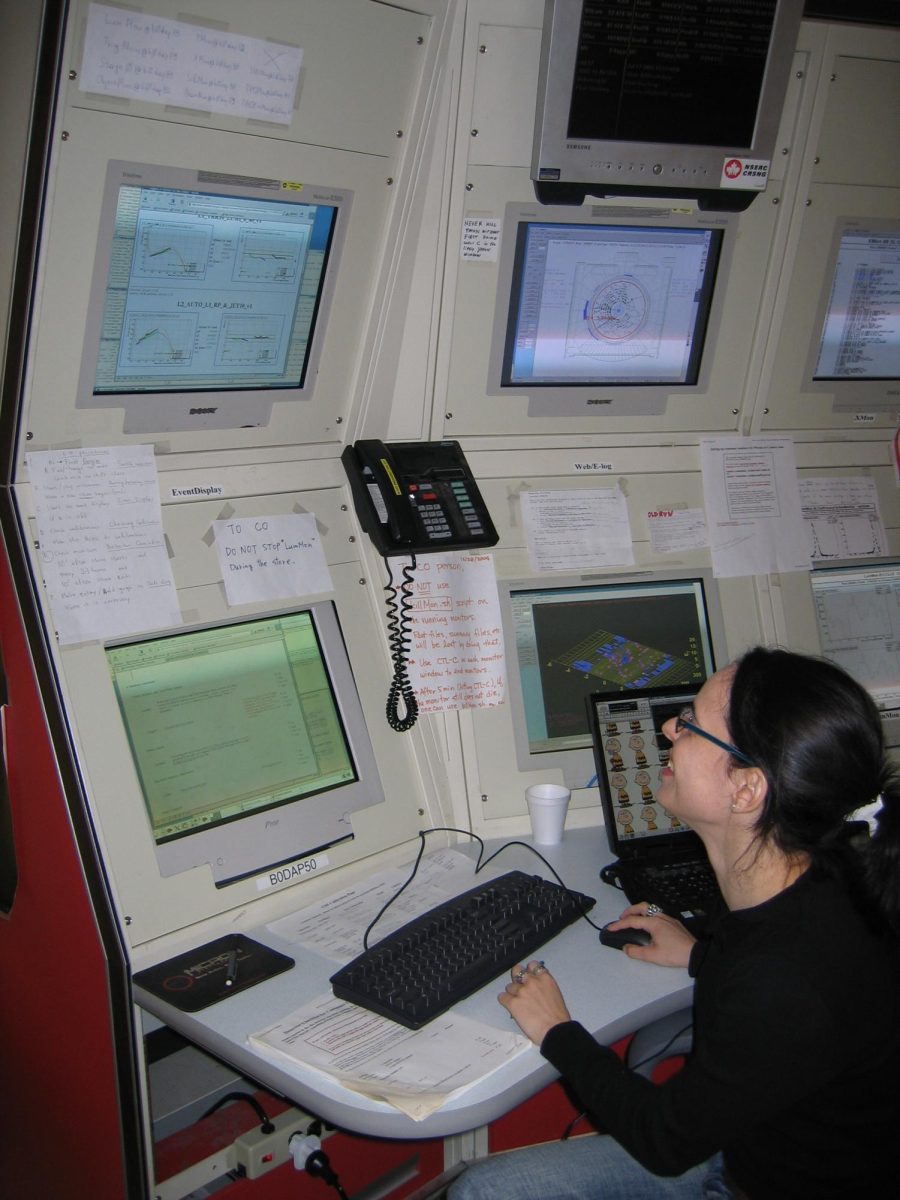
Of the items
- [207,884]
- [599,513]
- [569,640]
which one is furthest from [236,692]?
[599,513]

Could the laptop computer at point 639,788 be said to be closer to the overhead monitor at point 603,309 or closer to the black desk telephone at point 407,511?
the black desk telephone at point 407,511

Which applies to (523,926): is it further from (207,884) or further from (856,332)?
(856,332)

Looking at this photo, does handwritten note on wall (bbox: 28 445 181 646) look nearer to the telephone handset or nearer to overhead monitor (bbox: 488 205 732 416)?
the telephone handset

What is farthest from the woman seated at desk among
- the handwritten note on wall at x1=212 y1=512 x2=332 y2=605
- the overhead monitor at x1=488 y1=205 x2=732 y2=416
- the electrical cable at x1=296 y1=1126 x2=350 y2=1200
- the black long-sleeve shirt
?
the overhead monitor at x1=488 y1=205 x2=732 y2=416

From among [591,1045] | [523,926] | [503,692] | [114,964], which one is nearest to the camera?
[591,1045]

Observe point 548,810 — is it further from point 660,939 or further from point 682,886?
point 660,939

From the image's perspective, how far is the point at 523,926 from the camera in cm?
162

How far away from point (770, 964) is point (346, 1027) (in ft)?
1.76

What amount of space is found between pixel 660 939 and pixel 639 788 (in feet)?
1.21

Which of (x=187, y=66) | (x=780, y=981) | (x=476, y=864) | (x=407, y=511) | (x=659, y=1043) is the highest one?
(x=187, y=66)

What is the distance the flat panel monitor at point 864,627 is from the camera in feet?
7.68

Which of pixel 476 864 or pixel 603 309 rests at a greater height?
pixel 603 309

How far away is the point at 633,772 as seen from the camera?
6.39 ft

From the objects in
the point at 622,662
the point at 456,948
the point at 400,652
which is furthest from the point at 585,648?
the point at 456,948
